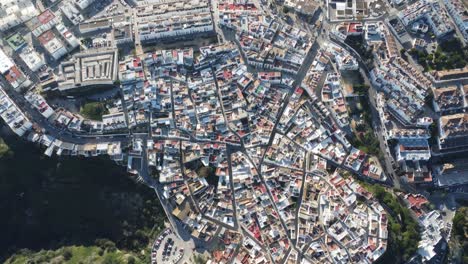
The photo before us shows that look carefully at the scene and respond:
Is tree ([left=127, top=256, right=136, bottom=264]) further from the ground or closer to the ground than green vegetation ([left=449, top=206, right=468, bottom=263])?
further from the ground

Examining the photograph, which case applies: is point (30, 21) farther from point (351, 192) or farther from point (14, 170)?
point (351, 192)

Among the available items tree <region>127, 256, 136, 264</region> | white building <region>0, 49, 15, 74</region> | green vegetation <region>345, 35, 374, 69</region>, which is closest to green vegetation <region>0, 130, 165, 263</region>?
tree <region>127, 256, 136, 264</region>

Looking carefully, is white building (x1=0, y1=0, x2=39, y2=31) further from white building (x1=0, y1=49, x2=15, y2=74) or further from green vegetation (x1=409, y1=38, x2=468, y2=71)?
green vegetation (x1=409, y1=38, x2=468, y2=71)

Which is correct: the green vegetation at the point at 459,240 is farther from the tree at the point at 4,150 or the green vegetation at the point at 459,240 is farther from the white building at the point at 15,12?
the white building at the point at 15,12

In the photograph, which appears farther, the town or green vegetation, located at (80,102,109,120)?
green vegetation, located at (80,102,109,120)

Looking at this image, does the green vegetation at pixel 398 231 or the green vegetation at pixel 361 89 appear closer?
the green vegetation at pixel 398 231

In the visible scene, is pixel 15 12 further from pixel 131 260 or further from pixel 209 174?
pixel 131 260

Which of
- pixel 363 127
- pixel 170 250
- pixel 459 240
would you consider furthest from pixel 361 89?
pixel 170 250

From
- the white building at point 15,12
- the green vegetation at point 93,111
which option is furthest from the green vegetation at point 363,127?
the white building at point 15,12
